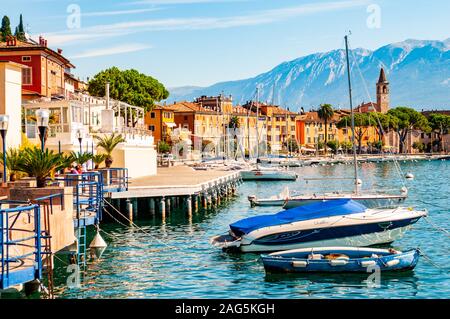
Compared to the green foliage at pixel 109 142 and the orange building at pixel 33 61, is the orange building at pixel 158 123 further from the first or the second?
the green foliage at pixel 109 142

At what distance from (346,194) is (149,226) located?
15614 millimetres

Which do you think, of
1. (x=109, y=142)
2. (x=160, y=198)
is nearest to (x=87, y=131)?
(x=109, y=142)

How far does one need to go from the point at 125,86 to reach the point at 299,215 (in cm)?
7953

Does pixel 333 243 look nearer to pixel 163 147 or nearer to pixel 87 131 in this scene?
pixel 87 131

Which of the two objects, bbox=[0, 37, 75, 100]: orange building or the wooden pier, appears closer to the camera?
the wooden pier

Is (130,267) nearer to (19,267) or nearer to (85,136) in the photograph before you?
(19,267)

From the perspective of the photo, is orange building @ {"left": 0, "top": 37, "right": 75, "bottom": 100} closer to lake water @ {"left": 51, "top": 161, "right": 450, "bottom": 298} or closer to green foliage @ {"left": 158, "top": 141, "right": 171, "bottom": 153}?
lake water @ {"left": 51, "top": 161, "right": 450, "bottom": 298}

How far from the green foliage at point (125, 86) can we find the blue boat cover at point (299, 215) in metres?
77.8

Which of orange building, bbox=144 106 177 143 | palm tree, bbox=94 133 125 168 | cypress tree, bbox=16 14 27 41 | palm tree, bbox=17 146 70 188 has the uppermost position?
cypress tree, bbox=16 14 27 41

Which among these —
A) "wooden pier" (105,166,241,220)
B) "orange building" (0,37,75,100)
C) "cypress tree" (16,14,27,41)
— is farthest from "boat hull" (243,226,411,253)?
"cypress tree" (16,14,27,41)

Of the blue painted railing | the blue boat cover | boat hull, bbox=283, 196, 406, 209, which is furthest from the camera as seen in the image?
boat hull, bbox=283, 196, 406, 209

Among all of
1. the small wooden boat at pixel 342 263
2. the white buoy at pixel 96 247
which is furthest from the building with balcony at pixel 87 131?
the small wooden boat at pixel 342 263

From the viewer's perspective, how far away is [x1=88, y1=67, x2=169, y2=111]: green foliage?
111 meters
